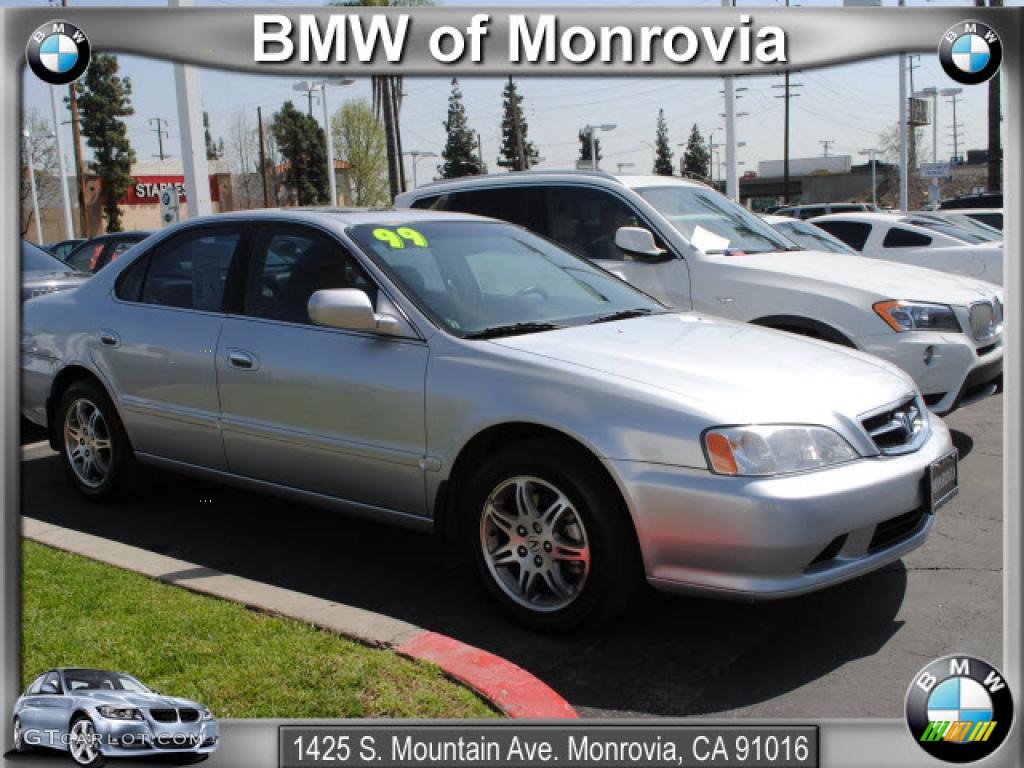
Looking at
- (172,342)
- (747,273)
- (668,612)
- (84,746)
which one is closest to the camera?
(84,746)

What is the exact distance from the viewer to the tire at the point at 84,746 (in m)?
2.59

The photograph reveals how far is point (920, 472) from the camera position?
3705 mm

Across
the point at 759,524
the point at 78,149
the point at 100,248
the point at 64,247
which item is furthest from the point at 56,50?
the point at 64,247

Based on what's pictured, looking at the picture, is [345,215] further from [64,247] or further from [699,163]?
[64,247]

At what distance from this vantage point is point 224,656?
3447mm

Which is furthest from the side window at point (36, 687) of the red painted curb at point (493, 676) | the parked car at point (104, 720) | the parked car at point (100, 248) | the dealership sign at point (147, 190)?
the parked car at point (100, 248)

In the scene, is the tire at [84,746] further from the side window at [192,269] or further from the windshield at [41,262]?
the windshield at [41,262]

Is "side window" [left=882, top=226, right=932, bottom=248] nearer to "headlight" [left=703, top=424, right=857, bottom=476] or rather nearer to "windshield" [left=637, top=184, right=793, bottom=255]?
"windshield" [left=637, top=184, right=793, bottom=255]

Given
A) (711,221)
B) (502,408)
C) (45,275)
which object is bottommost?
(502,408)

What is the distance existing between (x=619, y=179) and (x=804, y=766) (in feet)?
16.8

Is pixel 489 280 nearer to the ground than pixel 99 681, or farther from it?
farther from it

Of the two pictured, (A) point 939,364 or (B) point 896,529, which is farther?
(A) point 939,364

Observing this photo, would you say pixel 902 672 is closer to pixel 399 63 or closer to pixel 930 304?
pixel 399 63

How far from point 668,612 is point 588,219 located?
3788mm
